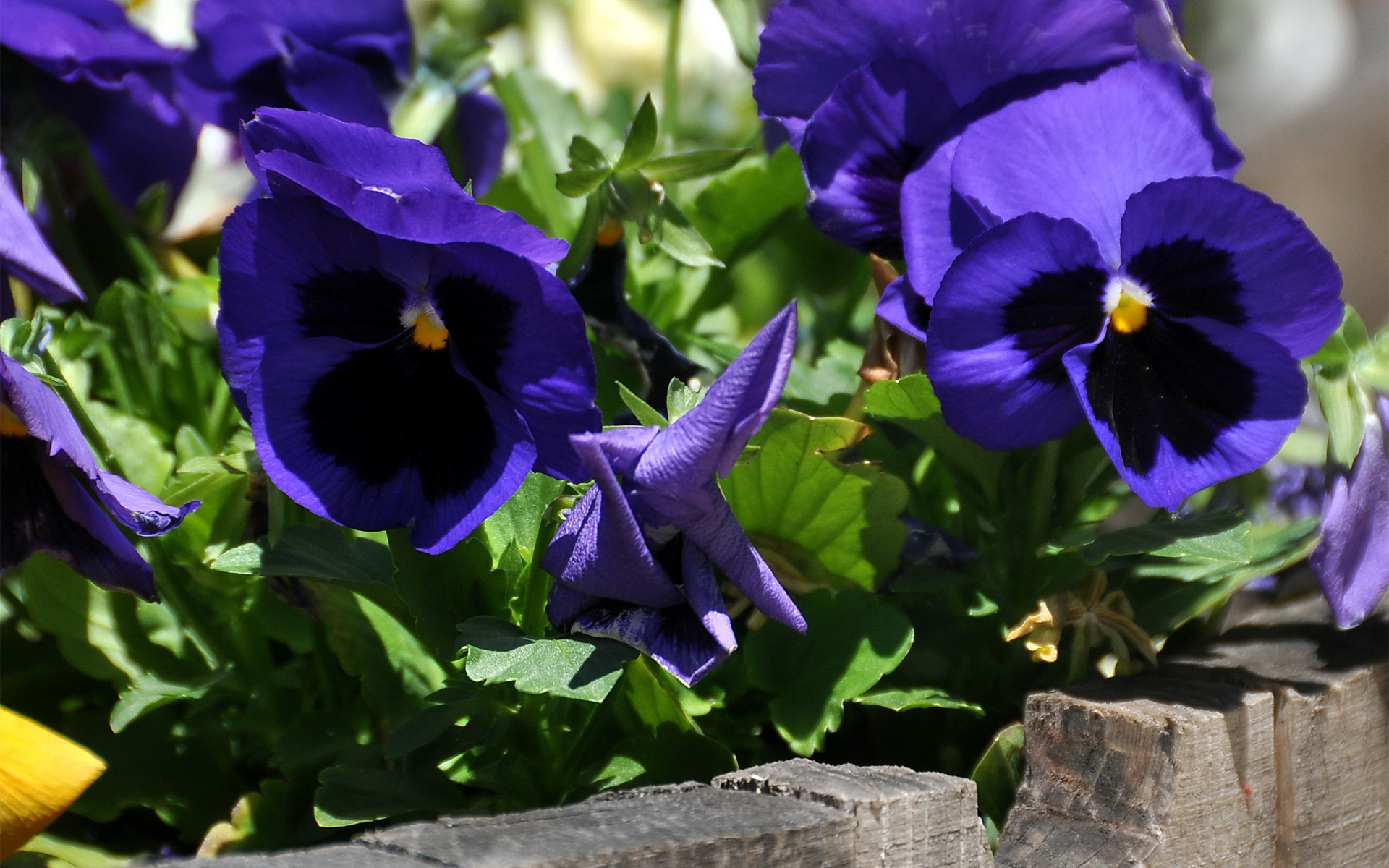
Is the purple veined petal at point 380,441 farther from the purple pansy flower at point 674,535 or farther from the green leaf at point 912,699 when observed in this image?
the green leaf at point 912,699

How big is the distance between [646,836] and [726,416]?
126mm

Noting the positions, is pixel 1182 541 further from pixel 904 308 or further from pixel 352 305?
pixel 352 305

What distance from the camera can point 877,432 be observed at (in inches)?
23.5

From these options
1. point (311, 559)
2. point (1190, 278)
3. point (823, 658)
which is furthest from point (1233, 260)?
point (311, 559)

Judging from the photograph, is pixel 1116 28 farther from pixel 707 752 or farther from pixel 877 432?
pixel 707 752

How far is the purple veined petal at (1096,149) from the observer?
0.44 metres

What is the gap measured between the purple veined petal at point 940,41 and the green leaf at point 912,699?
251 mm

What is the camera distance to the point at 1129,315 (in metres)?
0.45

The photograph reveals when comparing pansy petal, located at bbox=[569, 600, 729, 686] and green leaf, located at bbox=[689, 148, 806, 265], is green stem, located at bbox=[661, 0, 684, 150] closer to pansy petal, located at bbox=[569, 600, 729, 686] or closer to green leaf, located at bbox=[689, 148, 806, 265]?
green leaf, located at bbox=[689, 148, 806, 265]

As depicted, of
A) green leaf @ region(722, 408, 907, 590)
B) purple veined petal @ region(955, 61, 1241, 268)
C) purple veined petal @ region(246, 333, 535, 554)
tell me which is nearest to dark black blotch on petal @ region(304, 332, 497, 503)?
purple veined petal @ region(246, 333, 535, 554)

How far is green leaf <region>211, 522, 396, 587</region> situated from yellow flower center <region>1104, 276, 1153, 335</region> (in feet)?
0.96

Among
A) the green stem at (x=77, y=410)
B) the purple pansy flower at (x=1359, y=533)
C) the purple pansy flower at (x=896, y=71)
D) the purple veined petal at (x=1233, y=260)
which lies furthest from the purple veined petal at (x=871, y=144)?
the green stem at (x=77, y=410)

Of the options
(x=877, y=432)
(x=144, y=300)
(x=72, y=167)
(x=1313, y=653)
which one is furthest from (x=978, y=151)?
(x=72, y=167)

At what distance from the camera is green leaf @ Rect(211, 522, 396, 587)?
417mm
